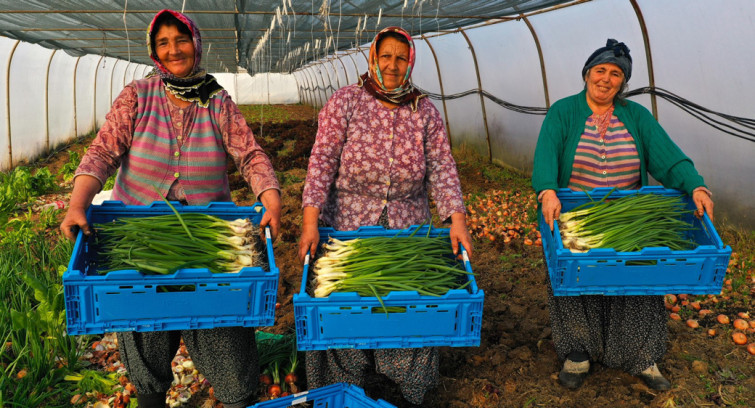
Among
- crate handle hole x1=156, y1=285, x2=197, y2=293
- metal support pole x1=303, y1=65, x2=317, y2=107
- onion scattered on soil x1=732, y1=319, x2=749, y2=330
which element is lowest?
onion scattered on soil x1=732, y1=319, x2=749, y2=330

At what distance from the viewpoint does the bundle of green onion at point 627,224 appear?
85.6 inches

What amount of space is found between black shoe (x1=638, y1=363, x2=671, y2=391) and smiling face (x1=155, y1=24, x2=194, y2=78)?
8.95 ft

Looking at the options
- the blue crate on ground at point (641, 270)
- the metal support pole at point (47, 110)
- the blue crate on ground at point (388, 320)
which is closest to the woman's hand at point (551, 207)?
the blue crate on ground at point (641, 270)

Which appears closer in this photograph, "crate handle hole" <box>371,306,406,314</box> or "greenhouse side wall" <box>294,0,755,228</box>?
"crate handle hole" <box>371,306,406,314</box>

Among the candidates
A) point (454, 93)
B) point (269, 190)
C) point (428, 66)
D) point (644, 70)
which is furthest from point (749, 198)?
point (428, 66)

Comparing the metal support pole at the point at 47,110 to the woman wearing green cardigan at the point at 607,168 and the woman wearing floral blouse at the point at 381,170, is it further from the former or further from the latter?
the woman wearing green cardigan at the point at 607,168

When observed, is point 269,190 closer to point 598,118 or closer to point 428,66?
point 598,118

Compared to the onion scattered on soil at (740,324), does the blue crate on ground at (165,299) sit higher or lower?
higher

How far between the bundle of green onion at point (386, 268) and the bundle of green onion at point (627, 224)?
23.0 inches

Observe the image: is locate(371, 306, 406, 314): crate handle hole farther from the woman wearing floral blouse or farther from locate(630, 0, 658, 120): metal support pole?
locate(630, 0, 658, 120): metal support pole

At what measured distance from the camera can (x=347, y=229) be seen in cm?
249

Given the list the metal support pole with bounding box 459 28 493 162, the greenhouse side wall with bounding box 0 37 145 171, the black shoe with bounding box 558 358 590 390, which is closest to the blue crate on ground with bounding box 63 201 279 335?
the black shoe with bounding box 558 358 590 390

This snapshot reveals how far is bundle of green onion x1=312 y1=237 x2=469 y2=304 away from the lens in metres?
1.86

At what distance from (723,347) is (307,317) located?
2.73 m
